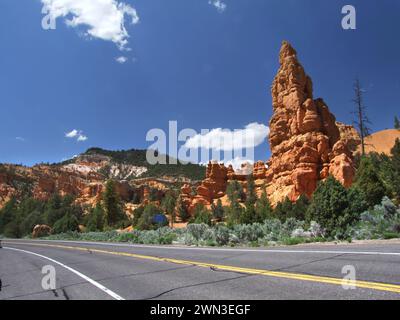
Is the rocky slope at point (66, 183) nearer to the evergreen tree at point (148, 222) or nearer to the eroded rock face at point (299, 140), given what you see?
the evergreen tree at point (148, 222)

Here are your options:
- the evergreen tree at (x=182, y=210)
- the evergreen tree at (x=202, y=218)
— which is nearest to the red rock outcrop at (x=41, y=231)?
the evergreen tree at (x=202, y=218)

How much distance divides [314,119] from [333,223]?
62.2 metres

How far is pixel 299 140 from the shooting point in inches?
2977

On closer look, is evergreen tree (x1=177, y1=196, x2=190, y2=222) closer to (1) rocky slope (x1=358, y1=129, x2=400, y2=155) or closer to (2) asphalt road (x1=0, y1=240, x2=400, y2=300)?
(1) rocky slope (x1=358, y1=129, x2=400, y2=155)

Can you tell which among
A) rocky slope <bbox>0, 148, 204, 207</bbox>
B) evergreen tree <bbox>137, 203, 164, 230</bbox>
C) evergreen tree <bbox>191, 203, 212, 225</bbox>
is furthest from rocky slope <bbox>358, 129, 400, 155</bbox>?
evergreen tree <bbox>137, 203, 164, 230</bbox>

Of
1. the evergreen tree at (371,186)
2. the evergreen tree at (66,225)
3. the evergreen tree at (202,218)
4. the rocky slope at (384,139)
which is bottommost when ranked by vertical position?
the evergreen tree at (66,225)

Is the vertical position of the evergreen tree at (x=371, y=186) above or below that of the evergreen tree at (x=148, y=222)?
above

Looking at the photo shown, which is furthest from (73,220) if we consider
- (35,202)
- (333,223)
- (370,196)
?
(333,223)

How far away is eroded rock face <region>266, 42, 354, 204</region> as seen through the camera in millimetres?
70750

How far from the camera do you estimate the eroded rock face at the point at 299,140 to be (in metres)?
70.8

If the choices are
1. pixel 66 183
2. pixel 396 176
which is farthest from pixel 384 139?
pixel 66 183

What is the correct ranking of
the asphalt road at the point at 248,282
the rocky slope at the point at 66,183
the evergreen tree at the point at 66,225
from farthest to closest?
1. the rocky slope at the point at 66,183
2. the evergreen tree at the point at 66,225
3. the asphalt road at the point at 248,282

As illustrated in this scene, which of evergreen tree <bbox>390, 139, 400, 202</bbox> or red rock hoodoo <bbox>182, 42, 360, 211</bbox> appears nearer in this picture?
evergreen tree <bbox>390, 139, 400, 202</bbox>
